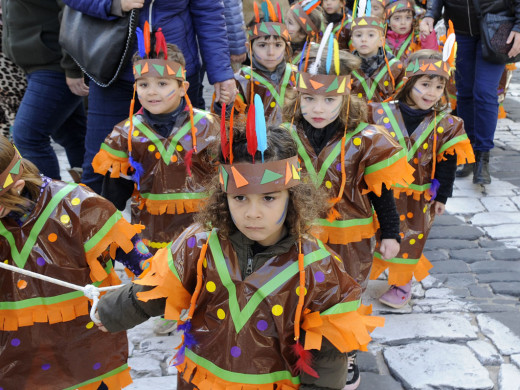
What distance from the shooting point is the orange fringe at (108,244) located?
2.57 meters

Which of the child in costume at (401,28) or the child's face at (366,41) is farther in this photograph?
the child in costume at (401,28)

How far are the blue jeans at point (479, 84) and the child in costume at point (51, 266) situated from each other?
4285 millimetres

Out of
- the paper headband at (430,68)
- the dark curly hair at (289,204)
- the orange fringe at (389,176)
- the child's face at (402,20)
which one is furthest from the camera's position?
the child's face at (402,20)

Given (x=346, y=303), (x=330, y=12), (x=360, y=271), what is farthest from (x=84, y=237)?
(x=330, y=12)

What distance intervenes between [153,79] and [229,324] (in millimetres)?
1787

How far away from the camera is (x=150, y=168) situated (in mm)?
3594

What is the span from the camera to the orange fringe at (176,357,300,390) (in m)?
2.18

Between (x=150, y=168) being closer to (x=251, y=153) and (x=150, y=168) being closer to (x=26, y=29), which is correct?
(x=26, y=29)

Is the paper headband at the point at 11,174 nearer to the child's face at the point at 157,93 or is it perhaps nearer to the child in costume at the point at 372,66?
the child's face at the point at 157,93

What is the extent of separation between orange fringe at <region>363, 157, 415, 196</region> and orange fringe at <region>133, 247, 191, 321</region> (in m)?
1.35

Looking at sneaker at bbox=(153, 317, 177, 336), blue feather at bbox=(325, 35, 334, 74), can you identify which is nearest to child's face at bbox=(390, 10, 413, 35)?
blue feather at bbox=(325, 35, 334, 74)

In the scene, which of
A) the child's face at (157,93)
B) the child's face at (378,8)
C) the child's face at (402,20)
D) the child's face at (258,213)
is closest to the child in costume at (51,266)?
the child's face at (258,213)

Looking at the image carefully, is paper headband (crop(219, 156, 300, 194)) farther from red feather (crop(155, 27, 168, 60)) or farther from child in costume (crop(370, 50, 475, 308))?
child in costume (crop(370, 50, 475, 308))

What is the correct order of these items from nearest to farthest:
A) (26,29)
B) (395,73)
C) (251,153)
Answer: (251,153) < (26,29) < (395,73)
